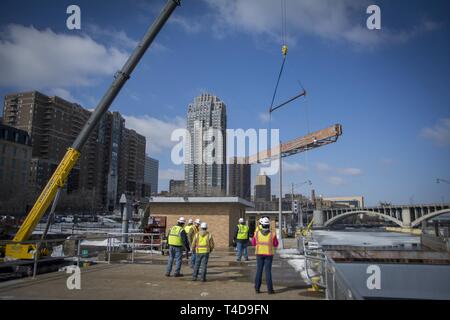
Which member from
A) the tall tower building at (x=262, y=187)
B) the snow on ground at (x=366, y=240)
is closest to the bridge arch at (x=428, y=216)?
the snow on ground at (x=366, y=240)

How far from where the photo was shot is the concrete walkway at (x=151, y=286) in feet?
26.3

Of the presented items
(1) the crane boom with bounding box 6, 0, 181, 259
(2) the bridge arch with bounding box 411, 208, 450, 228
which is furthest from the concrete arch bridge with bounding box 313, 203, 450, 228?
(1) the crane boom with bounding box 6, 0, 181, 259

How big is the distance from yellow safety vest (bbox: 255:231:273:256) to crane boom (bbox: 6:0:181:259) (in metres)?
9.63

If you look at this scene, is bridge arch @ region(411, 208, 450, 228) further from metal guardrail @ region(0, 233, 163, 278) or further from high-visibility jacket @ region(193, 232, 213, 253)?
high-visibility jacket @ region(193, 232, 213, 253)

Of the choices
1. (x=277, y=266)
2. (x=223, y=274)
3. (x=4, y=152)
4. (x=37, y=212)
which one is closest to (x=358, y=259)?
(x=277, y=266)

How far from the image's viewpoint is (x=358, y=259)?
60.4 ft

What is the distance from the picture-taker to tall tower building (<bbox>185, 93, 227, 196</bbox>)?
56.5 m

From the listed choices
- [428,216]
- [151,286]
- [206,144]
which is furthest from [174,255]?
[428,216]

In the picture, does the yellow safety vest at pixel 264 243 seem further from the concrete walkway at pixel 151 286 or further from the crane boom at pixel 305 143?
the crane boom at pixel 305 143

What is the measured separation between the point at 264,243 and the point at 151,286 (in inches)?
127

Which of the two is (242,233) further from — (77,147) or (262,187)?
(262,187)

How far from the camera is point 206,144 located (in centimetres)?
5756
